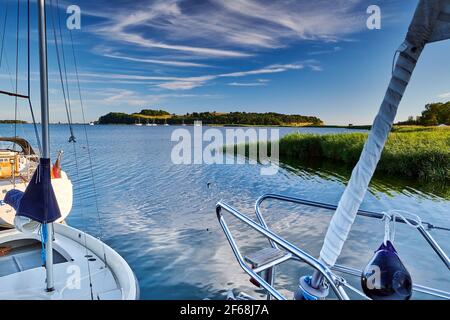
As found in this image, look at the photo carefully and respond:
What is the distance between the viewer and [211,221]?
9.67m

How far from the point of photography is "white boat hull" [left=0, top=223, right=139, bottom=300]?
3.55 meters

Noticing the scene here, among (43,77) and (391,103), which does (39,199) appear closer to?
(43,77)

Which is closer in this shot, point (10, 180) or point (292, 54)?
point (10, 180)

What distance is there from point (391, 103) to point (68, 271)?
406 centimetres

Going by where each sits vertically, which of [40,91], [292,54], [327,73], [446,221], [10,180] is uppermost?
[292,54]

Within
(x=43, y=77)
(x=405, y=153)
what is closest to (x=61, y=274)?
(x=43, y=77)

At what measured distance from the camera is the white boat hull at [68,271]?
355 cm

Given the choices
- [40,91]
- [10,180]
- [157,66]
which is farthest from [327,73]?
[40,91]

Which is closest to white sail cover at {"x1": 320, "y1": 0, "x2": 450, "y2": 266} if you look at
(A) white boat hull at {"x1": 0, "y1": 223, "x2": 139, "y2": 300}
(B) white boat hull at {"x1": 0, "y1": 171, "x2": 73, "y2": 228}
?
(A) white boat hull at {"x1": 0, "y1": 223, "x2": 139, "y2": 300}

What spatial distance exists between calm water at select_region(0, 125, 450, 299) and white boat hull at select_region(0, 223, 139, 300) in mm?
1389

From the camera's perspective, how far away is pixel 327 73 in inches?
866

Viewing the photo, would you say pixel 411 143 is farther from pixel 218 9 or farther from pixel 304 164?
pixel 218 9

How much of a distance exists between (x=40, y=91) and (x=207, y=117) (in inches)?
1166

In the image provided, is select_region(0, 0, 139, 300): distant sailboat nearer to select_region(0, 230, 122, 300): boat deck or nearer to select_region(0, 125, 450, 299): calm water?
select_region(0, 230, 122, 300): boat deck
